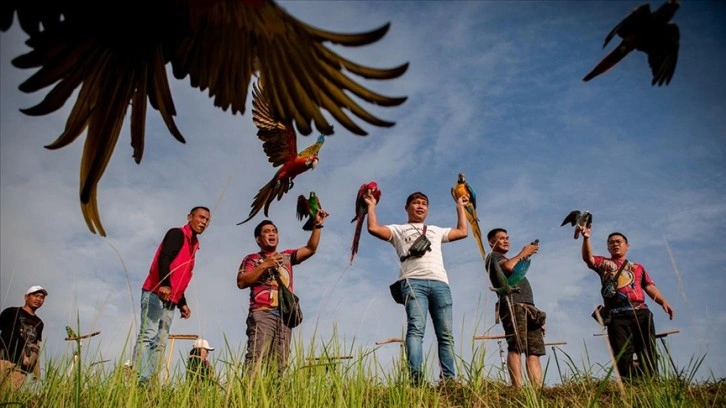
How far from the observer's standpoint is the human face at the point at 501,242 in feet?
18.1

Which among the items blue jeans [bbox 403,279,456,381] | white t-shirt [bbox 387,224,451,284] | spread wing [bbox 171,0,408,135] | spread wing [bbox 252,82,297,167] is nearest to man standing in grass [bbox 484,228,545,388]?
white t-shirt [bbox 387,224,451,284]

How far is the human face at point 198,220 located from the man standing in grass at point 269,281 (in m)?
0.57

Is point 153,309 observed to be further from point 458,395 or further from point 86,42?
point 86,42

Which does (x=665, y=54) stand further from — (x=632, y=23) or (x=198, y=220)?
(x=198, y=220)

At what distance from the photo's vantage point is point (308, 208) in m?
4.90

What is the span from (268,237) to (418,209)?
1466 millimetres

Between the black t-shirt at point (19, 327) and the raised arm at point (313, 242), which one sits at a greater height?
the raised arm at point (313, 242)

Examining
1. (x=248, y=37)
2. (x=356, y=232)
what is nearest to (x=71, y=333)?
(x=248, y=37)

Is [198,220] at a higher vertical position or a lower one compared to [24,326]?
higher

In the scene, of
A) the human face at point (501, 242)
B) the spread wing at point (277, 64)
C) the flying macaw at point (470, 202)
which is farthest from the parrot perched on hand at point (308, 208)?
the spread wing at point (277, 64)

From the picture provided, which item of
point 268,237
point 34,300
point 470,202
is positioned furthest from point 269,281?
point 34,300

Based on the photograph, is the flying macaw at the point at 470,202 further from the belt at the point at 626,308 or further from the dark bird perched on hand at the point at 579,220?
the belt at the point at 626,308

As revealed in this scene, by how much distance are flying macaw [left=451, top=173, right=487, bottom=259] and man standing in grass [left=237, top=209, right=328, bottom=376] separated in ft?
4.25

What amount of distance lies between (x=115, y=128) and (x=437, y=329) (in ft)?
12.4
